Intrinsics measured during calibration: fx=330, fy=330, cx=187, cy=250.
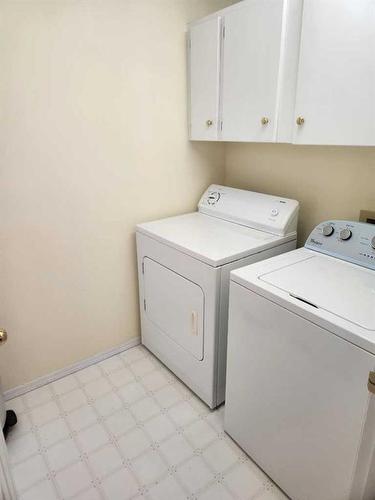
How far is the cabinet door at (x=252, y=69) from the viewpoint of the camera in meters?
1.53

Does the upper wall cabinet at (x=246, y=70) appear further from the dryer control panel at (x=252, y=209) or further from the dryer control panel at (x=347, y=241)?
the dryer control panel at (x=347, y=241)

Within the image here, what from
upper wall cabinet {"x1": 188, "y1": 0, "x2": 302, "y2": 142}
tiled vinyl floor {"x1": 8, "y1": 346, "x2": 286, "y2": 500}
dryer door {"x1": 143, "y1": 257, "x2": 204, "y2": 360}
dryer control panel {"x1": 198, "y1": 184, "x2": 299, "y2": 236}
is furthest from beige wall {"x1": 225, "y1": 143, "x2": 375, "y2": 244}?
tiled vinyl floor {"x1": 8, "y1": 346, "x2": 286, "y2": 500}

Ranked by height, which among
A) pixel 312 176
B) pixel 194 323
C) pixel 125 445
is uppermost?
pixel 312 176

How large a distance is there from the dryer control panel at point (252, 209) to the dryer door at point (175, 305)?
553 millimetres

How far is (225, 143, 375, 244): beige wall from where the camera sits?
1687 mm

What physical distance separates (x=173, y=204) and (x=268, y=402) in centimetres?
138

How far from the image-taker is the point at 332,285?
1312 mm

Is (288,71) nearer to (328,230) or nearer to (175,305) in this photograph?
(328,230)

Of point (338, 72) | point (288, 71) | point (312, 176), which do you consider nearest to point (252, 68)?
point (288, 71)

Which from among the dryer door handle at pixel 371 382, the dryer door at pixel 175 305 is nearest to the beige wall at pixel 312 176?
the dryer door at pixel 175 305

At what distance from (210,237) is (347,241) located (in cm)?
69

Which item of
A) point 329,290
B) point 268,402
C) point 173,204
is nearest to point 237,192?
point 173,204

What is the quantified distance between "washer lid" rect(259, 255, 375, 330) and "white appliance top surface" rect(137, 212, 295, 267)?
25 centimetres

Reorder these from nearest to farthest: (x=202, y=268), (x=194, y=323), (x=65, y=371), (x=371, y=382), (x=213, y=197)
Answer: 1. (x=371, y=382)
2. (x=202, y=268)
3. (x=194, y=323)
4. (x=65, y=371)
5. (x=213, y=197)
